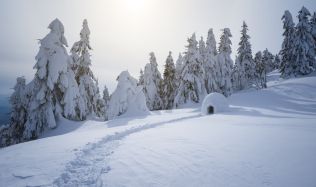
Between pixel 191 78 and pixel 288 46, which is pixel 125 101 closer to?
pixel 191 78

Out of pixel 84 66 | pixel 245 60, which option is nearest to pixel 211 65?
pixel 245 60

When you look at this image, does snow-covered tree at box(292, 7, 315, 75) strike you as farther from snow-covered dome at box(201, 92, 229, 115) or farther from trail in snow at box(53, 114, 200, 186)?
trail in snow at box(53, 114, 200, 186)

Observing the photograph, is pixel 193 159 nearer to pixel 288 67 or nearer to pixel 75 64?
pixel 75 64

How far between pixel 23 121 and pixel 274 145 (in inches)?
961

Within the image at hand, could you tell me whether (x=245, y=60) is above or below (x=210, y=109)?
above

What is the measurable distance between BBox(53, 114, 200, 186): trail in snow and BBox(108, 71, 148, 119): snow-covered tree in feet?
54.8

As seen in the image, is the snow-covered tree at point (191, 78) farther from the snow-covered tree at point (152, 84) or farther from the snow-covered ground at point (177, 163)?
the snow-covered ground at point (177, 163)

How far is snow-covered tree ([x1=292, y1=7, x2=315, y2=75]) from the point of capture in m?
37.7

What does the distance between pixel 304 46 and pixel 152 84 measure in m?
27.3

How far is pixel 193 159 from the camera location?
22.3 feet

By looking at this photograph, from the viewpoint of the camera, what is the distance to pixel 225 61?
45344 millimetres

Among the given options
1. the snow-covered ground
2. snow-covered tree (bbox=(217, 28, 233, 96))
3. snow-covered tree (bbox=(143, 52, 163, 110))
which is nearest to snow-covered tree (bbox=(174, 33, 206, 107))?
snow-covered tree (bbox=(143, 52, 163, 110))

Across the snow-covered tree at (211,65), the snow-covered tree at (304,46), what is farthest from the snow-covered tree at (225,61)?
the snow-covered tree at (304,46)

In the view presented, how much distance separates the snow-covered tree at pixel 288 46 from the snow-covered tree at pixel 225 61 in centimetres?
963
